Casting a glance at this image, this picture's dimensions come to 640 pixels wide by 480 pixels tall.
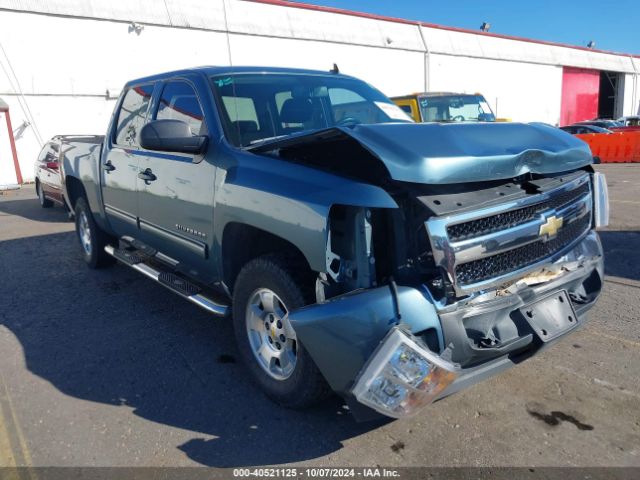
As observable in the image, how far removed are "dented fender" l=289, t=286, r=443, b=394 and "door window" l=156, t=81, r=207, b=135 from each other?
1.81m

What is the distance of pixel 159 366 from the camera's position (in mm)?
3732

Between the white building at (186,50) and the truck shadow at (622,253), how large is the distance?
18686 mm

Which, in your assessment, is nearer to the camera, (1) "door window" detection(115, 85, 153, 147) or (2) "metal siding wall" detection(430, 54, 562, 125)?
(1) "door window" detection(115, 85, 153, 147)

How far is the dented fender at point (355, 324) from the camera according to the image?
2264 mm

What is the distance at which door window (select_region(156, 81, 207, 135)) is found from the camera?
369 centimetres

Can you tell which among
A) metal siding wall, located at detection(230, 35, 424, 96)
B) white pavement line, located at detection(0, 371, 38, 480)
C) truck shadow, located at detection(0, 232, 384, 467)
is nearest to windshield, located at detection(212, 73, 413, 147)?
truck shadow, located at detection(0, 232, 384, 467)

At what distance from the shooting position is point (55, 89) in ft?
63.3

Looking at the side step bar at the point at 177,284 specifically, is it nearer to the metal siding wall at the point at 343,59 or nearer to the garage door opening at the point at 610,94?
the metal siding wall at the point at 343,59

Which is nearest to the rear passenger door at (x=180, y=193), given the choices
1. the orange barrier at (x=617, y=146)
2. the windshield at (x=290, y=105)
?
the windshield at (x=290, y=105)

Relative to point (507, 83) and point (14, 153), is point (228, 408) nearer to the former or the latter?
point (14, 153)

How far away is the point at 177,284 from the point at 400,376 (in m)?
2.27

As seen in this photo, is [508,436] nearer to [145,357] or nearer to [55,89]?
[145,357]

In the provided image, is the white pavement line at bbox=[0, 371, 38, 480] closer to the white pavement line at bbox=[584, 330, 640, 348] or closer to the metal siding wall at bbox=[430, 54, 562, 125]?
the white pavement line at bbox=[584, 330, 640, 348]

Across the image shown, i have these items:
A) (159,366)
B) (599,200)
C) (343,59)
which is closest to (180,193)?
(159,366)
